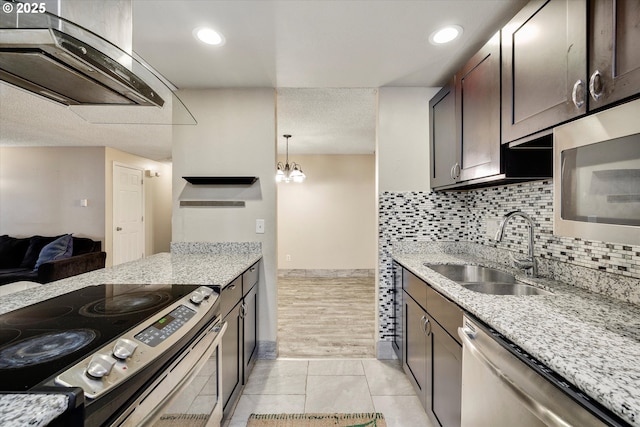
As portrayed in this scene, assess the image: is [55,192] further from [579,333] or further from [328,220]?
[579,333]

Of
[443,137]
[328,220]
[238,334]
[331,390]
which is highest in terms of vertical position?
[443,137]

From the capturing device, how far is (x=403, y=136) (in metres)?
2.49

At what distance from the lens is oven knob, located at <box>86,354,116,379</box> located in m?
0.67

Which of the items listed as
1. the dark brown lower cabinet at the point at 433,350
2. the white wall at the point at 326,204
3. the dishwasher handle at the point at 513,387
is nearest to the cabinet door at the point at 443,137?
the dark brown lower cabinet at the point at 433,350

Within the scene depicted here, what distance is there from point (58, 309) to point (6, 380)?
0.56m

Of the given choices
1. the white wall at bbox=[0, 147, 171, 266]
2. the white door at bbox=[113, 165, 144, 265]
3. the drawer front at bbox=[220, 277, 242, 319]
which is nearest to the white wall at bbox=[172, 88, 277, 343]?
the drawer front at bbox=[220, 277, 242, 319]

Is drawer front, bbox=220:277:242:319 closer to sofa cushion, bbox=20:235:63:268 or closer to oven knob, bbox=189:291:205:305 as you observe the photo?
oven knob, bbox=189:291:205:305

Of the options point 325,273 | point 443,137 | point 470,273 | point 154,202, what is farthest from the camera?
point 154,202

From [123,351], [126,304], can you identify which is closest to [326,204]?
[126,304]

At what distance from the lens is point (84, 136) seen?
436 centimetres

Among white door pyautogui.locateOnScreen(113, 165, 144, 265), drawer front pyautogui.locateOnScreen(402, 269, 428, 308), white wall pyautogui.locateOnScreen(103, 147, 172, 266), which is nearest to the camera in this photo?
drawer front pyautogui.locateOnScreen(402, 269, 428, 308)

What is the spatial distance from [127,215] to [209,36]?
16.5 feet

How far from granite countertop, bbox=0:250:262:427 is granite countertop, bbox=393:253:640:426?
A: 1063mm

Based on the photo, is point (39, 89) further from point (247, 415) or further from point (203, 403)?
point (247, 415)
